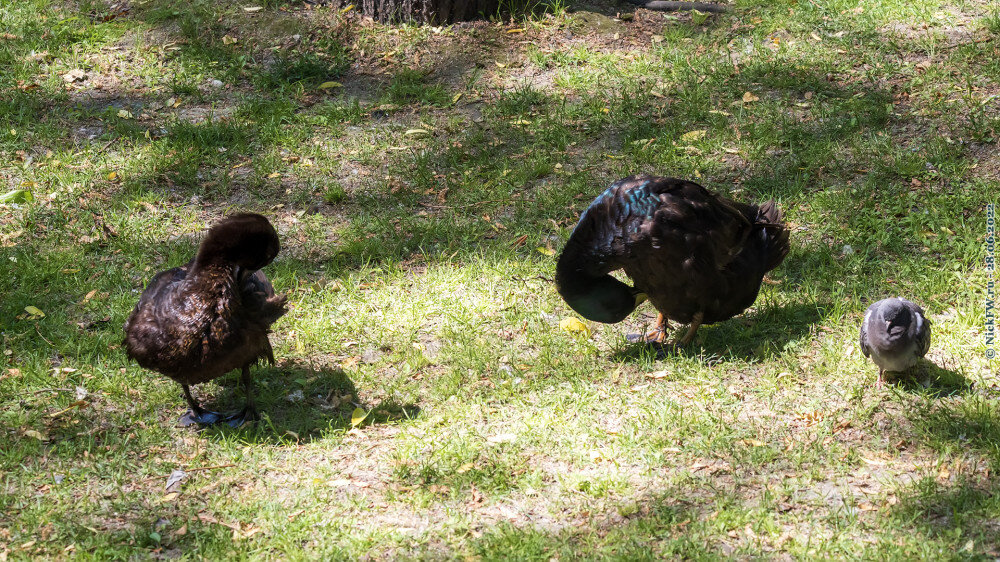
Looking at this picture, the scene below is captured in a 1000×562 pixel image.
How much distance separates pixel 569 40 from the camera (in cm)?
962

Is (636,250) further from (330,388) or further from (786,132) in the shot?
(786,132)

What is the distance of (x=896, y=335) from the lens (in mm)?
4996

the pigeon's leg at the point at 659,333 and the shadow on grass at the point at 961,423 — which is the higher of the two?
the shadow on grass at the point at 961,423

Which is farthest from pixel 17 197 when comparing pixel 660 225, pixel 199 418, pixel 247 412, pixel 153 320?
pixel 660 225

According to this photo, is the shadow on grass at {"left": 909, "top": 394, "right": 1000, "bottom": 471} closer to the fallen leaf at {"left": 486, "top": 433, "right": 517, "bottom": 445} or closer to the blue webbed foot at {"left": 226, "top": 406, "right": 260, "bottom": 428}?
the fallen leaf at {"left": 486, "top": 433, "right": 517, "bottom": 445}

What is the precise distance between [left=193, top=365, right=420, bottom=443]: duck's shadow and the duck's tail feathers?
258 cm

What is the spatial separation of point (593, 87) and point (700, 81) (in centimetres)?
104

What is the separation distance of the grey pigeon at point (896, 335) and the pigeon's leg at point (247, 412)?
12.0 feet

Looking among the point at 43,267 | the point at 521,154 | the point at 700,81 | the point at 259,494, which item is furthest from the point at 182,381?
the point at 700,81

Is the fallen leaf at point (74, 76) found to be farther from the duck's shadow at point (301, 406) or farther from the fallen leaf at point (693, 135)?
the fallen leaf at point (693, 135)

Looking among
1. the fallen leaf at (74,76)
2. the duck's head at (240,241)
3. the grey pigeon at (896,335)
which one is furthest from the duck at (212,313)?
the fallen leaf at (74,76)

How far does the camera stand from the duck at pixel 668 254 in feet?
18.9

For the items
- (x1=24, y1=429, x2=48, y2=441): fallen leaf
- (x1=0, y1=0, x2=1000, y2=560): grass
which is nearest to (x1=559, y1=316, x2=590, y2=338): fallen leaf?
(x1=0, y1=0, x2=1000, y2=560): grass

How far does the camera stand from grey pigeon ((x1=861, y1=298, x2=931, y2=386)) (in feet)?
16.4
